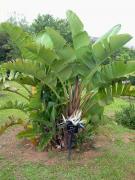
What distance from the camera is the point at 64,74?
229 inches

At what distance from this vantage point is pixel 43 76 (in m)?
5.65

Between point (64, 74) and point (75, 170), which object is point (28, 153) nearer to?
point (75, 170)

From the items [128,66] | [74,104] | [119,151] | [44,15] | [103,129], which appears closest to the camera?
[128,66]

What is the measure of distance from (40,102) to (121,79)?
51.6 inches

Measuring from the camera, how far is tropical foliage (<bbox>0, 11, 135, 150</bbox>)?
17.9ft

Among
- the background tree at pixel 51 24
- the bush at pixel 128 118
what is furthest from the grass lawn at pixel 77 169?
the background tree at pixel 51 24

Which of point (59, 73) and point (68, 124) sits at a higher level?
point (59, 73)

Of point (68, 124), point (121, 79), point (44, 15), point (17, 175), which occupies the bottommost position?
point (17, 175)

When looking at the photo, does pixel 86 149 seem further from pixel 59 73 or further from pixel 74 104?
pixel 59 73

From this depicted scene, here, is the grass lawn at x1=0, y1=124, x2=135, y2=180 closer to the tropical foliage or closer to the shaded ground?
the shaded ground

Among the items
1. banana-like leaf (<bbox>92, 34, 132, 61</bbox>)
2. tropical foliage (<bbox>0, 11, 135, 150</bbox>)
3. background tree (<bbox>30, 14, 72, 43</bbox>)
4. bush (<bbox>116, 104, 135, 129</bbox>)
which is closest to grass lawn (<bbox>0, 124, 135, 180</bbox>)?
tropical foliage (<bbox>0, 11, 135, 150</bbox>)

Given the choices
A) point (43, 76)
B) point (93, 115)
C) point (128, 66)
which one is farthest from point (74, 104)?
point (128, 66)

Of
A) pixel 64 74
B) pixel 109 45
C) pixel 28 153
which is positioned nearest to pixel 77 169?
pixel 28 153

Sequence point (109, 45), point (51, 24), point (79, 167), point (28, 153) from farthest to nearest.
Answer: point (51, 24) → point (28, 153) → point (79, 167) → point (109, 45)
